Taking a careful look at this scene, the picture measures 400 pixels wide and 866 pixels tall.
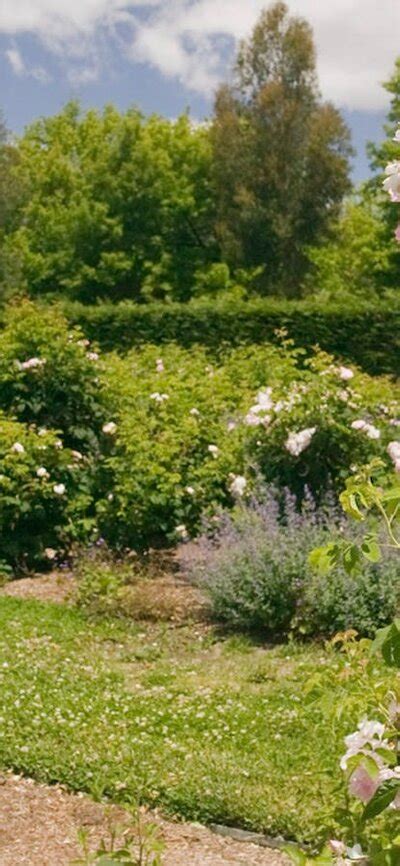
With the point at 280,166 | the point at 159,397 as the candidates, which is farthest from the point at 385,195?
the point at 159,397

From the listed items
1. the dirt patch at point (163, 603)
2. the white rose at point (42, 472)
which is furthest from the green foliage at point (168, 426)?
the dirt patch at point (163, 603)

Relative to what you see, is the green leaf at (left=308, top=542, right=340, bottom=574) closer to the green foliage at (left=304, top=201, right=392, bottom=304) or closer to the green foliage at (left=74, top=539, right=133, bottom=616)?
the green foliage at (left=74, top=539, right=133, bottom=616)

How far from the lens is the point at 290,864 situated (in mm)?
3783

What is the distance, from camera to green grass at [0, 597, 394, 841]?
412cm

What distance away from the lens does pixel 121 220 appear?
108ft

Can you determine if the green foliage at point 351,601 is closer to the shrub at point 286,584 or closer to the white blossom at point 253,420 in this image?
the shrub at point 286,584

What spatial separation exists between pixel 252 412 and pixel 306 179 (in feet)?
79.2

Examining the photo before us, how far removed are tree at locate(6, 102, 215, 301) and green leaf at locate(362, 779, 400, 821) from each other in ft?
94.0

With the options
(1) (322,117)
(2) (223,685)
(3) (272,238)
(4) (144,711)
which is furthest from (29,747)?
(1) (322,117)

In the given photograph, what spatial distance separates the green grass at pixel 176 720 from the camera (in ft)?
13.5

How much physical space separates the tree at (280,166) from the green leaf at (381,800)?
28.7m

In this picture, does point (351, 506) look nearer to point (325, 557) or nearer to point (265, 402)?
point (325, 557)

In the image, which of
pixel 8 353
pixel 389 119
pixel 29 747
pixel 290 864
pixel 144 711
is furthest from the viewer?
pixel 389 119

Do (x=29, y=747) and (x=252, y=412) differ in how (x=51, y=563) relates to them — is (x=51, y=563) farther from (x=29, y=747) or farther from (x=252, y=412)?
(x=29, y=747)
